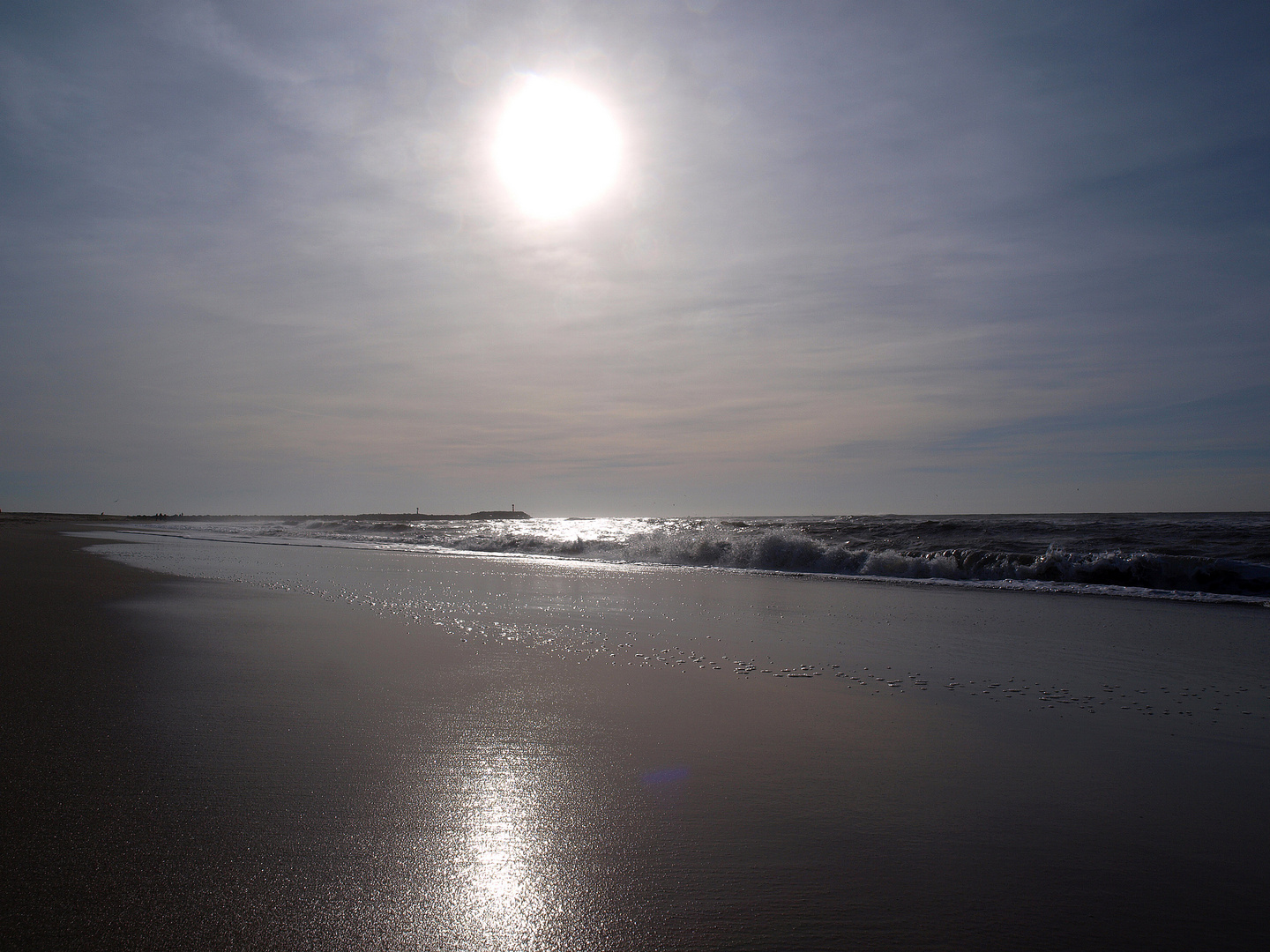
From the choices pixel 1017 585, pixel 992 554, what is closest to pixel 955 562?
pixel 992 554

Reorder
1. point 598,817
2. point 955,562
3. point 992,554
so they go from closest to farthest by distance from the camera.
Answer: point 598,817 < point 955,562 < point 992,554

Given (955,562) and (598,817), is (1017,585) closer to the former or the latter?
(955,562)

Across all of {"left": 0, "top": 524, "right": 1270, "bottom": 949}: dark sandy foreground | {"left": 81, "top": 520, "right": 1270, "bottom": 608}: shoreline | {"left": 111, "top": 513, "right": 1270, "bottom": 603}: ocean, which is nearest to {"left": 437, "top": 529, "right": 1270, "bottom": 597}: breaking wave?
{"left": 111, "top": 513, "right": 1270, "bottom": 603}: ocean

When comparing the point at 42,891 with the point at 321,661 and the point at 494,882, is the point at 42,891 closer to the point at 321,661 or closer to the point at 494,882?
the point at 494,882

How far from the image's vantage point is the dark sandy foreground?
2033 mm

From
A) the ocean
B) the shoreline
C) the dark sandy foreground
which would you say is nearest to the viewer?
the dark sandy foreground

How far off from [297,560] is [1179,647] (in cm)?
1494

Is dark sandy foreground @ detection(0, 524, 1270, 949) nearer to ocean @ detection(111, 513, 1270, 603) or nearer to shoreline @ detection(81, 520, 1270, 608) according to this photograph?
shoreline @ detection(81, 520, 1270, 608)

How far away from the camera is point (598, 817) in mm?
2719

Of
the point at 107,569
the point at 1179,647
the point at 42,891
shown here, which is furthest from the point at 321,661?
the point at 107,569

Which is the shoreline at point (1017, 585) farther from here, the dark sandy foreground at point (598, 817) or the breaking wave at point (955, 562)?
the dark sandy foreground at point (598, 817)

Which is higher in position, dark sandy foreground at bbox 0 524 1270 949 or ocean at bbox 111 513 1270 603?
ocean at bbox 111 513 1270 603

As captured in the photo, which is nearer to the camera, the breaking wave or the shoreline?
the shoreline

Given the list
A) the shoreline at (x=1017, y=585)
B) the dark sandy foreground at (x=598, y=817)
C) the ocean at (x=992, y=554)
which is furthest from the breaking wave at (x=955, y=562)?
the dark sandy foreground at (x=598, y=817)
